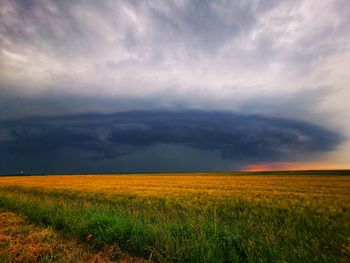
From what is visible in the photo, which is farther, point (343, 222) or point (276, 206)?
point (276, 206)

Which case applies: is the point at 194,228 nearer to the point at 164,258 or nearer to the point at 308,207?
the point at 164,258

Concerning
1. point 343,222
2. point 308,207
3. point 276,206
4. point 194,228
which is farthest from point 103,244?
point 308,207

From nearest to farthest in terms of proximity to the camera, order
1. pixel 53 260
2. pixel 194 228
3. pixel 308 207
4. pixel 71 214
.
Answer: pixel 53 260, pixel 194 228, pixel 71 214, pixel 308 207

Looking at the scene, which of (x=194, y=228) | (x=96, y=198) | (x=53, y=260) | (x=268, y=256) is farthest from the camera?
(x=96, y=198)

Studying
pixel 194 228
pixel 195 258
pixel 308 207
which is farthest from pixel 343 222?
pixel 195 258

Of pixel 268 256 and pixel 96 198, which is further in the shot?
pixel 96 198

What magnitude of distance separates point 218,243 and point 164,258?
124 cm

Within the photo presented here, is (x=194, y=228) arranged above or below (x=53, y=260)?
above

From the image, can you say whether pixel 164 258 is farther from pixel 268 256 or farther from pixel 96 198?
pixel 96 198

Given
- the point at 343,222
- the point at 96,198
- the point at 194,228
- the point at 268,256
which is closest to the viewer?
the point at 268,256

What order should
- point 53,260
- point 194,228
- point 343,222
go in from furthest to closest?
point 343,222
point 194,228
point 53,260

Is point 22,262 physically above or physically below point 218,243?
below

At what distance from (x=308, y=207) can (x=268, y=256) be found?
1265 centimetres

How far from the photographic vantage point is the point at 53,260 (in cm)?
543
